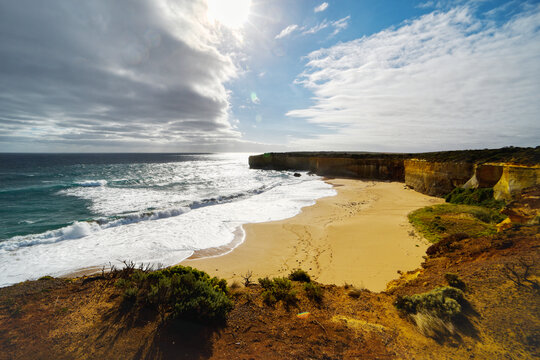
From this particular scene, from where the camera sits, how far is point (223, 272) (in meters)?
8.01

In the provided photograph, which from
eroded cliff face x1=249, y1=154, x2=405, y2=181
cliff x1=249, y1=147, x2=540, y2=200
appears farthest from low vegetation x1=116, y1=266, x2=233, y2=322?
eroded cliff face x1=249, y1=154, x2=405, y2=181

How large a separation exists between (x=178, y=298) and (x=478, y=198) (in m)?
19.5

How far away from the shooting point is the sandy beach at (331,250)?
7586 mm

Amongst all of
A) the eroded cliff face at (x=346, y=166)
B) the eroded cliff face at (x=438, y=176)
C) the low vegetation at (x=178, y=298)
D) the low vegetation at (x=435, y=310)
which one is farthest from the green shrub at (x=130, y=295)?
the eroded cliff face at (x=346, y=166)

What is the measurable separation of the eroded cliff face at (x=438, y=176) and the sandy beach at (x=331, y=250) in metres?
9.18

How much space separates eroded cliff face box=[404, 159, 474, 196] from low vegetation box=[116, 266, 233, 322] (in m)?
23.5

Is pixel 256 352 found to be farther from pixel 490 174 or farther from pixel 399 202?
pixel 490 174

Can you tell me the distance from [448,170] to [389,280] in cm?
1902

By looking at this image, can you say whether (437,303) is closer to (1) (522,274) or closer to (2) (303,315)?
(1) (522,274)

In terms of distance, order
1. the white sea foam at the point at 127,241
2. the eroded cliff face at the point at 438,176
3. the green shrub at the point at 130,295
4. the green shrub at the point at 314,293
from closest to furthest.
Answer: the green shrub at the point at 130,295 < the green shrub at the point at 314,293 < the white sea foam at the point at 127,241 < the eroded cliff face at the point at 438,176

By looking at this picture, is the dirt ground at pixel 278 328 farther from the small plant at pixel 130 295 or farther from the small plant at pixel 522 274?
the small plant at pixel 130 295

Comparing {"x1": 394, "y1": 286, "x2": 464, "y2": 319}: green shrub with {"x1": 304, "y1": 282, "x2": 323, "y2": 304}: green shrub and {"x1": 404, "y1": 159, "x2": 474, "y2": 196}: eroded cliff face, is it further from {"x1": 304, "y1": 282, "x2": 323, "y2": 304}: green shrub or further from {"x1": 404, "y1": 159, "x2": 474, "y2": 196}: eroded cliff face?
{"x1": 404, "y1": 159, "x2": 474, "y2": 196}: eroded cliff face

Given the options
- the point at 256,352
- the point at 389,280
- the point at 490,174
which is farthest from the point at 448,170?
the point at 256,352

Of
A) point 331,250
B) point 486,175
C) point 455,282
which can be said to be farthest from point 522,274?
point 486,175
